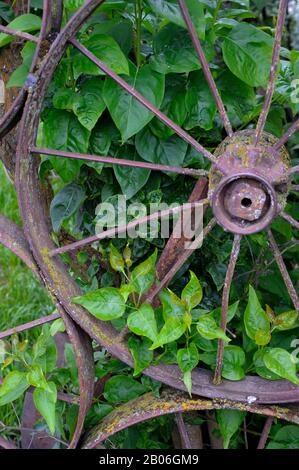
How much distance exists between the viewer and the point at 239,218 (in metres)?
1.20

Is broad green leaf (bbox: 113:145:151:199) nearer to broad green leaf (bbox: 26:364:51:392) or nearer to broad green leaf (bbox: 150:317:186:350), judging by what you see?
broad green leaf (bbox: 150:317:186:350)

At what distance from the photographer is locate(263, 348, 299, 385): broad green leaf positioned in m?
1.22

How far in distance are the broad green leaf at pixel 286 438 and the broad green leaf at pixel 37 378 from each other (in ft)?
1.94

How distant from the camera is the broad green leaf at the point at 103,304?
49.9 inches

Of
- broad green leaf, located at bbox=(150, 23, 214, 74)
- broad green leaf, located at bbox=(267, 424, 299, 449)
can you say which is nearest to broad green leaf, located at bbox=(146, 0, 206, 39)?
broad green leaf, located at bbox=(150, 23, 214, 74)

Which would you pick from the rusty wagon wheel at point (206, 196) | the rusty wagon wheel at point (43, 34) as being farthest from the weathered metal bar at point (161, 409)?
the rusty wagon wheel at point (43, 34)

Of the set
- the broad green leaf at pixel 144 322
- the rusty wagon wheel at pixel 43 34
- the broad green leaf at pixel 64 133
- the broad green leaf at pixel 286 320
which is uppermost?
the rusty wagon wheel at pixel 43 34

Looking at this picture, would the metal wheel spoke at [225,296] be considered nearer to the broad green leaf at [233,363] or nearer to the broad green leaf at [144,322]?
the broad green leaf at [233,363]

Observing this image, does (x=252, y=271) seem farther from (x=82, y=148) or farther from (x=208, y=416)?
Answer: (x=82, y=148)

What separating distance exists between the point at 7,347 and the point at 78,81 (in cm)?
64

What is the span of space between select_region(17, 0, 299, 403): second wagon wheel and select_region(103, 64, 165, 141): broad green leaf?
3 cm

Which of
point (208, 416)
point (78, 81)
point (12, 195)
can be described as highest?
point (78, 81)

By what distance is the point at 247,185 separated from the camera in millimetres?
1169
